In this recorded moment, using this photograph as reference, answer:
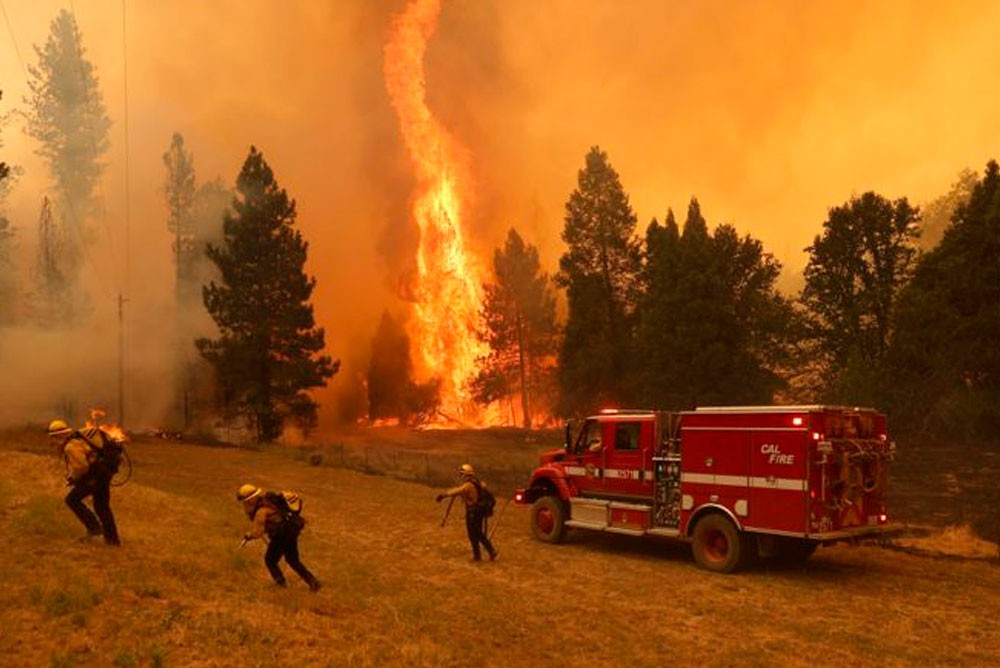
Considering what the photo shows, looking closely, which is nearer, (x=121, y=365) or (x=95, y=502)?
(x=95, y=502)

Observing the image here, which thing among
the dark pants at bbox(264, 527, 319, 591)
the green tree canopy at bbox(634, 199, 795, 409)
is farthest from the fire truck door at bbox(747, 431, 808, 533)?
the green tree canopy at bbox(634, 199, 795, 409)

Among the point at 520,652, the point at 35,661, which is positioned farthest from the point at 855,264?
the point at 35,661

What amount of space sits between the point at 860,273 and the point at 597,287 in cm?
1879

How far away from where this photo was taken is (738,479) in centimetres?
1606

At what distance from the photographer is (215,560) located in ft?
44.0

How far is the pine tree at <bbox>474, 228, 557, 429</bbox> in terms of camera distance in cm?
6359

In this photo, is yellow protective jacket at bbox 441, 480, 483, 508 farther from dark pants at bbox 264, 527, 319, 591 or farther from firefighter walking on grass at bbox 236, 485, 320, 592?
firefighter walking on grass at bbox 236, 485, 320, 592

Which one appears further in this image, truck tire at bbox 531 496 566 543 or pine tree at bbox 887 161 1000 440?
pine tree at bbox 887 161 1000 440

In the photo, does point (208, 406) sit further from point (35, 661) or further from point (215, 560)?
point (35, 661)

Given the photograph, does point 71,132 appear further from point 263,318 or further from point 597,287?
point 597,287

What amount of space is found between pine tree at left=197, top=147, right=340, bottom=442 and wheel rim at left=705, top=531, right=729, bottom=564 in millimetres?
31889

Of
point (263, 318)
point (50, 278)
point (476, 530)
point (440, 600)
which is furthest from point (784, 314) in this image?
point (50, 278)

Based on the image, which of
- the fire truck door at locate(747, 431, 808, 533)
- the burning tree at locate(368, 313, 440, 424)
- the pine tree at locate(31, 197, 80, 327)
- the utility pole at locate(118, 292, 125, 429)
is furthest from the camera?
the burning tree at locate(368, 313, 440, 424)

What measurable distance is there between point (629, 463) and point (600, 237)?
4071cm
